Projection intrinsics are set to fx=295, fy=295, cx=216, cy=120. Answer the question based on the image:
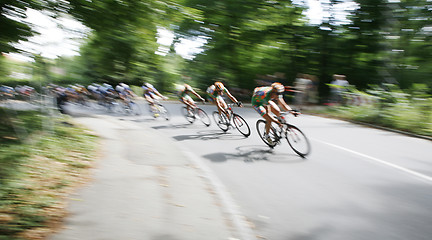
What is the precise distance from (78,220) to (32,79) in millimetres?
4315

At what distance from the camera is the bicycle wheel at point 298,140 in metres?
6.52

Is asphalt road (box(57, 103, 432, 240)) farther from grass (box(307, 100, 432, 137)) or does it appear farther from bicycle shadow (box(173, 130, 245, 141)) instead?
grass (box(307, 100, 432, 137))

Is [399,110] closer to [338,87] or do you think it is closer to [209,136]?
[338,87]

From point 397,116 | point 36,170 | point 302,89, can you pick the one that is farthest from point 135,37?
point 302,89

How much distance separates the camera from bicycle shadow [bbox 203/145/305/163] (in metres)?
6.47

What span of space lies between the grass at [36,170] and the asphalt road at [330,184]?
2399 millimetres

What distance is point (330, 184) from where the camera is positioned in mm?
4895

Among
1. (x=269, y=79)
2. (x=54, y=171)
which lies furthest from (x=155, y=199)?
(x=269, y=79)

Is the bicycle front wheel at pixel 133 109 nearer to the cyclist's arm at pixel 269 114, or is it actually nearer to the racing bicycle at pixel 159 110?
the racing bicycle at pixel 159 110

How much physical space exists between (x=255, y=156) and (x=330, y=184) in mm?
2159

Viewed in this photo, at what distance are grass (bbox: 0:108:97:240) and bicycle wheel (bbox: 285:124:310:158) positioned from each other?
4294 mm

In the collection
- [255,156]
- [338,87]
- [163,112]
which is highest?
[338,87]

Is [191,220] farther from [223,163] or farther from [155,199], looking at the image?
[223,163]

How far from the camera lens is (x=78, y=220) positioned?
342 cm
